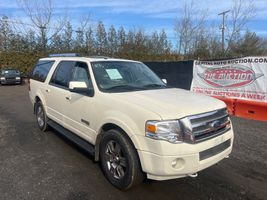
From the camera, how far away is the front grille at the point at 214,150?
3.56 meters

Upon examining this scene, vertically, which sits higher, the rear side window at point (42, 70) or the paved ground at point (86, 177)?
the rear side window at point (42, 70)

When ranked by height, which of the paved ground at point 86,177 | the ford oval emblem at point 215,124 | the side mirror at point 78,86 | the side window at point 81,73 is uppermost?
the side window at point 81,73

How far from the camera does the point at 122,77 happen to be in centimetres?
483

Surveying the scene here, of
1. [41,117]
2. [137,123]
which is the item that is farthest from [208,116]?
[41,117]

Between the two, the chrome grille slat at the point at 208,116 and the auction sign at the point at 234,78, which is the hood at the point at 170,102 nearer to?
the chrome grille slat at the point at 208,116

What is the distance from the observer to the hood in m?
3.50

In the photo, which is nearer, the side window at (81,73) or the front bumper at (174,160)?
the front bumper at (174,160)

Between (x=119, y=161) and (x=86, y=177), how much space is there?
747 millimetres

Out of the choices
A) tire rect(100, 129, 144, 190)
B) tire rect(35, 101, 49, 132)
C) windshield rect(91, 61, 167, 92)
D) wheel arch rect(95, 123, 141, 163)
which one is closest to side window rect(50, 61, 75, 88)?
windshield rect(91, 61, 167, 92)

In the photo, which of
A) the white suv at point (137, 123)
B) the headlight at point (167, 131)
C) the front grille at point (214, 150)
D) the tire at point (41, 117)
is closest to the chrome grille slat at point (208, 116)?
the white suv at point (137, 123)

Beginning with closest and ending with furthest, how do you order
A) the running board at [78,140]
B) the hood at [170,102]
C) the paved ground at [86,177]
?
the hood at [170,102] → the paved ground at [86,177] → the running board at [78,140]

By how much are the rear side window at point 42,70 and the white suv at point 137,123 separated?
3.95ft

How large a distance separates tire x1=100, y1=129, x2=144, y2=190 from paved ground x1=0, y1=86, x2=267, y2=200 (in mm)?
165

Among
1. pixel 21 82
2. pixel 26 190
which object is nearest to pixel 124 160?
pixel 26 190
